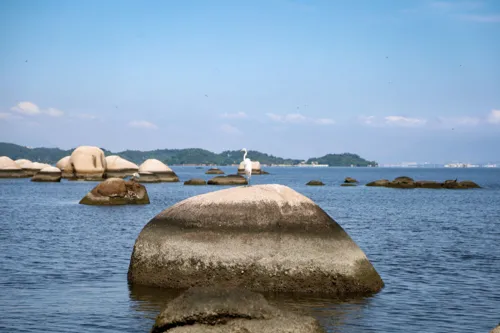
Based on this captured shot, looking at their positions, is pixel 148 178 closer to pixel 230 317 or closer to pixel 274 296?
pixel 274 296

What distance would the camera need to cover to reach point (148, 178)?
10669cm

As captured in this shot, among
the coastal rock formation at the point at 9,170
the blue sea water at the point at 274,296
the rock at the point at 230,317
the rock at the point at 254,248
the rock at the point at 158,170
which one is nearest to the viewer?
the rock at the point at 230,317

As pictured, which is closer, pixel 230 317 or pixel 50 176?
pixel 230 317

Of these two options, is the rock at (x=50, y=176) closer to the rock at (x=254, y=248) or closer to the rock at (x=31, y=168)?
the rock at (x=31, y=168)

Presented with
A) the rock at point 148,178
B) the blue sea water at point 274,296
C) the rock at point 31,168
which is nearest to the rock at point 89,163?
the rock at point 148,178

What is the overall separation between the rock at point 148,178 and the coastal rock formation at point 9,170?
3498 centimetres

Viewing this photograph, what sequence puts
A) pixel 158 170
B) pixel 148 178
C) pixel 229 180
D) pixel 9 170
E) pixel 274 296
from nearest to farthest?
pixel 274 296
pixel 229 180
pixel 148 178
pixel 158 170
pixel 9 170

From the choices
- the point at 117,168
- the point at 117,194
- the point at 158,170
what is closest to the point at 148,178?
the point at 158,170

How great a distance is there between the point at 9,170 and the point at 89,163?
31.4 m

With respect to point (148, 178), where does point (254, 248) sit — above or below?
above

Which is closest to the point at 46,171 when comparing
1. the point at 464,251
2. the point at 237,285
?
the point at 464,251

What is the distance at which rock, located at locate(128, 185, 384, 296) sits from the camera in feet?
56.3

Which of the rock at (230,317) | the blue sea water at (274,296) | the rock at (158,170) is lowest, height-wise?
the blue sea water at (274,296)

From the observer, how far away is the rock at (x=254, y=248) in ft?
56.3
